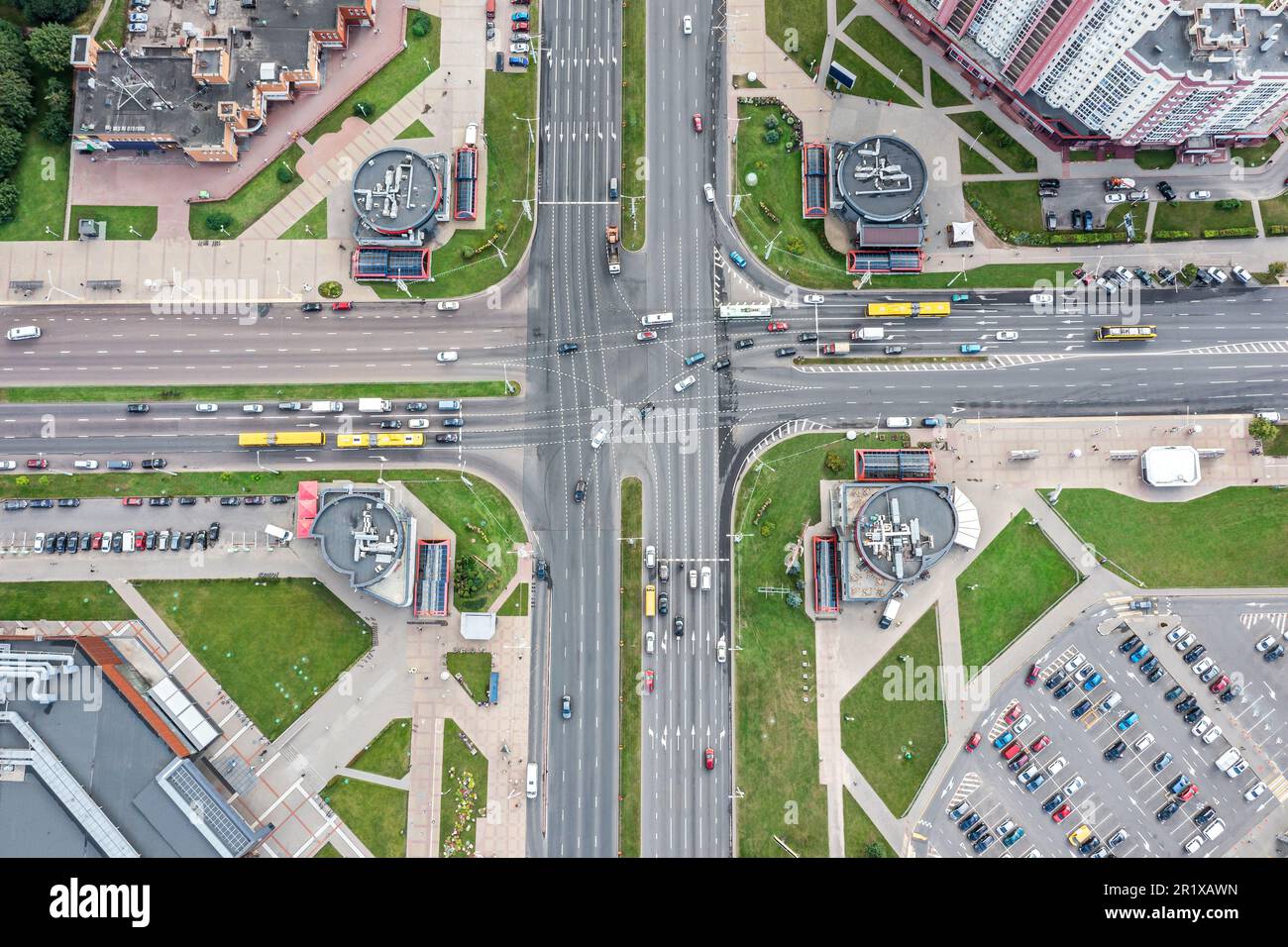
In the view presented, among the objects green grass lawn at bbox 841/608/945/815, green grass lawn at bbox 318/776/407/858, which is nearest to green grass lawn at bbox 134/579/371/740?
green grass lawn at bbox 318/776/407/858

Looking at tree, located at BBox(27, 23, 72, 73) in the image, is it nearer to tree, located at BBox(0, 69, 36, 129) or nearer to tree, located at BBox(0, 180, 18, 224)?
tree, located at BBox(0, 69, 36, 129)

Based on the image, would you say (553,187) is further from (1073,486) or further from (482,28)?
(1073,486)

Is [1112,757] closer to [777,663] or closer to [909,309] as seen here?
[777,663]

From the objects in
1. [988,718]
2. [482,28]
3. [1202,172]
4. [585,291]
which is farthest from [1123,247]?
[482,28]

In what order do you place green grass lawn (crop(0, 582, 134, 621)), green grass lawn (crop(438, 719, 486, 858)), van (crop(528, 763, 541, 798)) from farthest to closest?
green grass lawn (crop(0, 582, 134, 621)) < van (crop(528, 763, 541, 798)) < green grass lawn (crop(438, 719, 486, 858))

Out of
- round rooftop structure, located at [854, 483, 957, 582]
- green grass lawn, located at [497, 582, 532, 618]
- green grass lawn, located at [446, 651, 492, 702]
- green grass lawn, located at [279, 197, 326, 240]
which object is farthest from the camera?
green grass lawn, located at [279, 197, 326, 240]

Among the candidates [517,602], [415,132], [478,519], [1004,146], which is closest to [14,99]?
[415,132]

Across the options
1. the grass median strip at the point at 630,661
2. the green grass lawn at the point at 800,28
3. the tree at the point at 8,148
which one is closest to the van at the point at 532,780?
the grass median strip at the point at 630,661

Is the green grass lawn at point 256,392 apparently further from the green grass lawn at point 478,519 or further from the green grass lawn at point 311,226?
the green grass lawn at point 311,226
